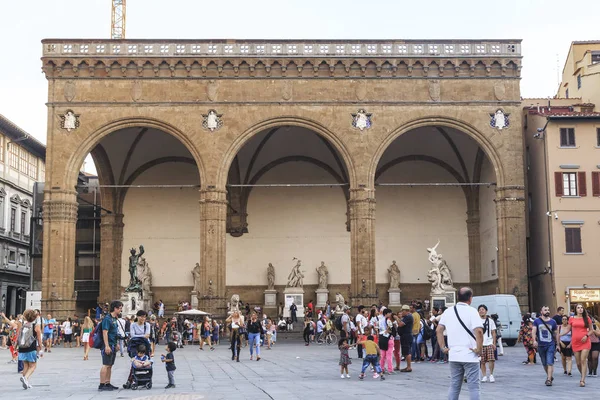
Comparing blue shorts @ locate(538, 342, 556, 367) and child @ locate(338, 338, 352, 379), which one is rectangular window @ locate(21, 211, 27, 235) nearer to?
child @ locate(338, 338, 352, 379)

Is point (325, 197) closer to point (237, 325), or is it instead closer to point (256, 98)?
point (256, 98)

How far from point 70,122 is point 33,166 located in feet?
80.2

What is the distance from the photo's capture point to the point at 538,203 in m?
38.6

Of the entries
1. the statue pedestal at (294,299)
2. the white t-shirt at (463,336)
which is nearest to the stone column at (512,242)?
the statue pedestal at (294,299)

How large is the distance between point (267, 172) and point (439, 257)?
1076 cm

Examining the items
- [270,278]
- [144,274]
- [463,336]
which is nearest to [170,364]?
[463,336]

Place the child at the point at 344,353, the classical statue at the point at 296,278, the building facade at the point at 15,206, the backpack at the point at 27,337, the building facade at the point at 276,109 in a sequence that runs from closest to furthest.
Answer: the backpack at the point at 27,337
the child at the point at 344,353
the building facade at the point at 276,109
the classical statue at the point at 296,278
the building facade at the point at 15,206

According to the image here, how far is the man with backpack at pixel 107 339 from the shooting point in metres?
14.6

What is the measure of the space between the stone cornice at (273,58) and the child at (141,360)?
23911 millimetres

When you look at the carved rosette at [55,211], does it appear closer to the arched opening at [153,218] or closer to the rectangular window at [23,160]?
the arched opening at [153,218]

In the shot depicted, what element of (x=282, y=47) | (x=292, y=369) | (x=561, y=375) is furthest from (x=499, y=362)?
(x=282, y=47)

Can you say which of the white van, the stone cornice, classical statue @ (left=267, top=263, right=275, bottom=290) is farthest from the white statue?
the white van

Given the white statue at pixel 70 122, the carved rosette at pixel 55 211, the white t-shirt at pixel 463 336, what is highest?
the white statue at pixel 70 122

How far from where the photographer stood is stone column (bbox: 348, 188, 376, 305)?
36.7 meters
